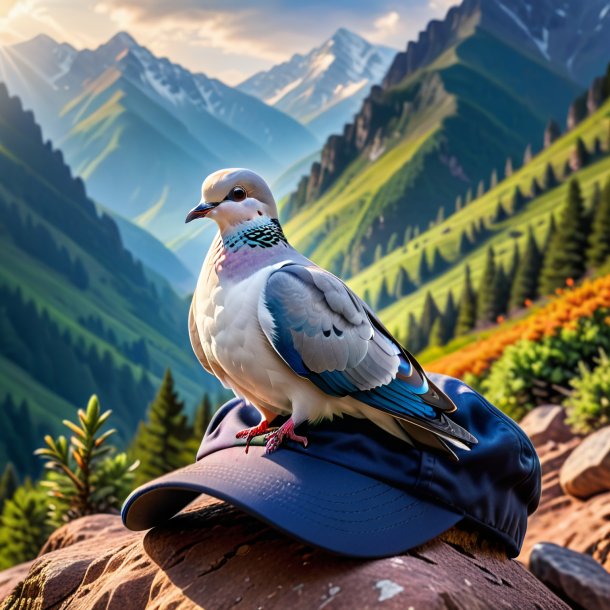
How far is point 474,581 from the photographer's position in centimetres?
211

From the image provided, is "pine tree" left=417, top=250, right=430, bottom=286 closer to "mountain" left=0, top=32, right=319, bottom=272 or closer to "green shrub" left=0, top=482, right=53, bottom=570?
"green shrub" left=0, top=482, right=53, bottom=570

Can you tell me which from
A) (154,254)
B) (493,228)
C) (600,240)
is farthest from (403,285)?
(154,254)

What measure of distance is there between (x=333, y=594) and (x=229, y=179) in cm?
133

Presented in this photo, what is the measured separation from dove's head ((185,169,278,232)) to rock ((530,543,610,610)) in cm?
347

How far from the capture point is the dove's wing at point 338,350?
2139 mm

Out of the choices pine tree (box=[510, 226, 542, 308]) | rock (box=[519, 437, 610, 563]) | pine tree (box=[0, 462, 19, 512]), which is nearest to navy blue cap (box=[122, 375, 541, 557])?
rock (box=[519, 437, 610, 563])

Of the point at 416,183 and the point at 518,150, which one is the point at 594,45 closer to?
the point at 518,150

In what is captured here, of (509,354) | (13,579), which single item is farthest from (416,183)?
(13,579)

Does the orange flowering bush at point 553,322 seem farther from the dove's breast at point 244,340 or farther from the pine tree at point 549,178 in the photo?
the pine tree at point 549,178

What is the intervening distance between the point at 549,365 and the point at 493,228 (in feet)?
143

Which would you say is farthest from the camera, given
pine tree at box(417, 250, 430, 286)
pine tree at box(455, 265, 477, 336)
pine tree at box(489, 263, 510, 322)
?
pine tree at box(417, 250, 430, 286)

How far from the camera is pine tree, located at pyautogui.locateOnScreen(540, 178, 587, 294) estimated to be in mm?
17656

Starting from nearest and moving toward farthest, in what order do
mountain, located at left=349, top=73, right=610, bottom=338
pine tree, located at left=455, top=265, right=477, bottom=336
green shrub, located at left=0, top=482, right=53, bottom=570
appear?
green shrub, located at left=0, top=482, right=53, bottom=570
pine tree, located at left=455, top=265, right=477, bottom=336
mountain, located at left=349, top=73, right=610, bottom=338

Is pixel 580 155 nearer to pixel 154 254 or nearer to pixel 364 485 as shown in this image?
pixel 364 485
